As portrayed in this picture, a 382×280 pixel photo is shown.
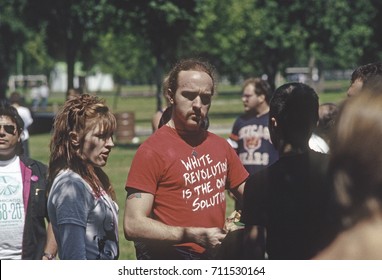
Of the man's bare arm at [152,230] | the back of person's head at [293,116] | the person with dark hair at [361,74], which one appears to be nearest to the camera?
the back of person's head at [293,116]

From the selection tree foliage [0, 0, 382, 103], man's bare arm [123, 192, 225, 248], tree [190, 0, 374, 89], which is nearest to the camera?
man's bare arm [123, 192, 225, 248]

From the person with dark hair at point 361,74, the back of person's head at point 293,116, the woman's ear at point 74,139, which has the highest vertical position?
the person with dark hair at point 361,74

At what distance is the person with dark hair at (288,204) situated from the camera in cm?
324

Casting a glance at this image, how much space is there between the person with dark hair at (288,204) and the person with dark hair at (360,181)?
2.53 ft

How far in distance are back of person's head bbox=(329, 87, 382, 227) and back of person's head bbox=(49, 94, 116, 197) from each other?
6.21 feet

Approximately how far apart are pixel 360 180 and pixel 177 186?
1.88 meters

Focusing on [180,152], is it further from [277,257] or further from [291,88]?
[277,257]

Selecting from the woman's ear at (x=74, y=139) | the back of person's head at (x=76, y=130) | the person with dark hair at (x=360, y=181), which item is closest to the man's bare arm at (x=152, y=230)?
the back of person's head at (x=76, y=130)

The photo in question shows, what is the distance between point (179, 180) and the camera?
4051mm

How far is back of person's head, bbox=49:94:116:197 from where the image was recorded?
13.0 ft

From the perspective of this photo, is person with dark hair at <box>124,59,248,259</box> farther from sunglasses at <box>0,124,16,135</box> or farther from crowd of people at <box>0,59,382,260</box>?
sunglasses at <box>0,124,16,135</box>

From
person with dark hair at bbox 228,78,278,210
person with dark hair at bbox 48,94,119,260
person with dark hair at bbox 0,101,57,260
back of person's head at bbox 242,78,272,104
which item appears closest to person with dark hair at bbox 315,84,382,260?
person with dark hair at bbox 48,94,119,260

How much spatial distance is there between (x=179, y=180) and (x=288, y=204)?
84 cm

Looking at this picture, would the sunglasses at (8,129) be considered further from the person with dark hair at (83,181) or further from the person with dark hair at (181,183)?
the person with dark hair at (181,183)
